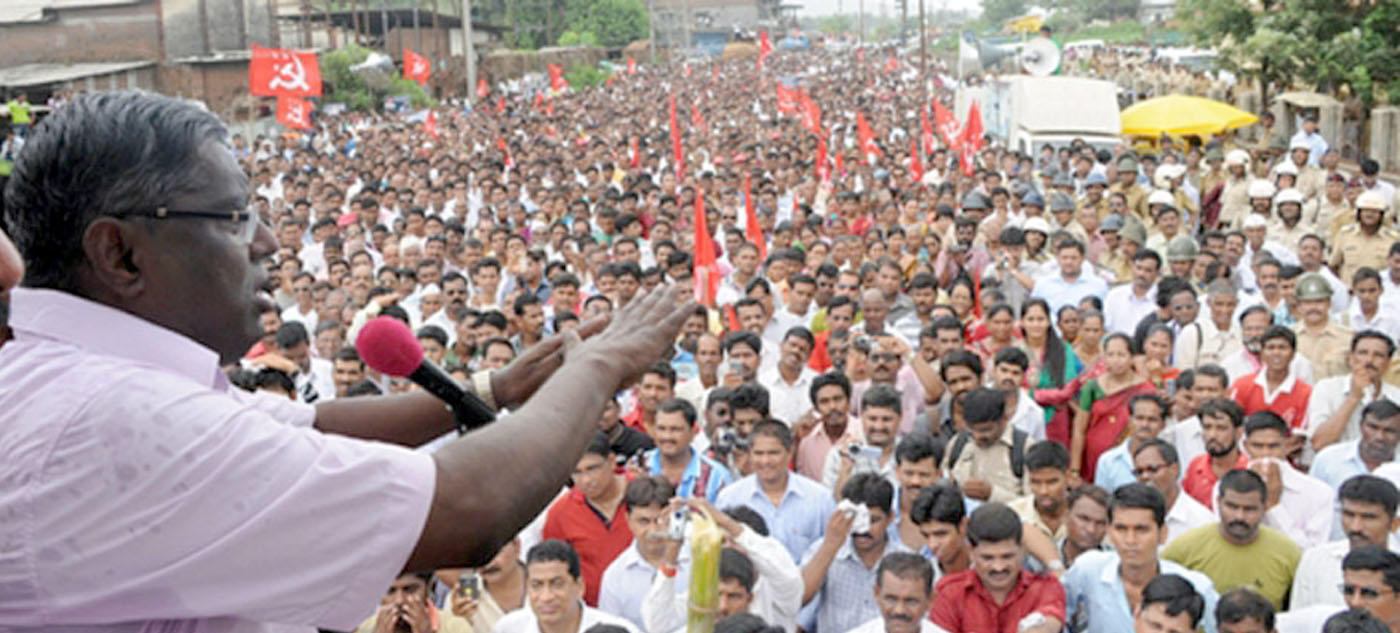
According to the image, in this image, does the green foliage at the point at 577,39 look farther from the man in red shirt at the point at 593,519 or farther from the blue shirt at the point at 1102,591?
the blue shirt at the point at 1102,591

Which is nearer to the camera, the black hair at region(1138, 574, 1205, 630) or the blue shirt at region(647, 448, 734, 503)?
the black hair at region(1138, 574, 1205, 630)

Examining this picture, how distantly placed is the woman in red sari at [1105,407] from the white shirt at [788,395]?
1.26 metres

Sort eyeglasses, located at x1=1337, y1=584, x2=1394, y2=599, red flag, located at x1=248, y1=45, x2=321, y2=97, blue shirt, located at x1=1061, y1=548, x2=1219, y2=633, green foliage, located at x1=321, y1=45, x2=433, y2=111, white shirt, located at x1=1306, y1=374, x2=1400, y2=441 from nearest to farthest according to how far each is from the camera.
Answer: eyeglasses, located at x1=1337, y1=584, x2=1394, y2=599 < blue shirt, located at x1=1061, y1=548, x2=1219, y2=633 < white shirt, located at x1=1306, y1=374, x2=1400, y2=441 < red flag, located at x1=248, y1=45, x2=321, y2=97 < green foliage, located at x1=321, y1=45, x2=433, y2=111

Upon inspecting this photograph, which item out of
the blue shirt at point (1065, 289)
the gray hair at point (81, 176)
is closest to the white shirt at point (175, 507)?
the gray hair at point (81, 176)

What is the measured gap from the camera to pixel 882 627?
14.9 feet

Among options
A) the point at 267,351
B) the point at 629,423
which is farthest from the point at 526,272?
the point at 629,423

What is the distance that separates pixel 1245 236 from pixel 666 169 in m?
9.08

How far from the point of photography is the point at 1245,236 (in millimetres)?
10328

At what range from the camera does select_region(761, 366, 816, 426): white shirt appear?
7055mm

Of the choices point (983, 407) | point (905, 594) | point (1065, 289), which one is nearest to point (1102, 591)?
point (905, 594)

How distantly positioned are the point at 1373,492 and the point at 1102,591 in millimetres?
1005

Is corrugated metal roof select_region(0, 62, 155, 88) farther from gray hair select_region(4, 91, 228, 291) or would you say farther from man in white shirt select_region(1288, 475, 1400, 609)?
gray hair select_region(4, 91, 228, 291)

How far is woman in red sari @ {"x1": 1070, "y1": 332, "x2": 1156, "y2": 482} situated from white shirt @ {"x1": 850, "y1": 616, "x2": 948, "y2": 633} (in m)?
2.41

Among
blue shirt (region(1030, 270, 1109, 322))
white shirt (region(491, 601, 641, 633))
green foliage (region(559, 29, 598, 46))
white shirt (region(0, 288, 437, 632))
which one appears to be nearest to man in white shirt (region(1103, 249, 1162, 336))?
blue shirt (region(1030, 270, 1109, 322))
